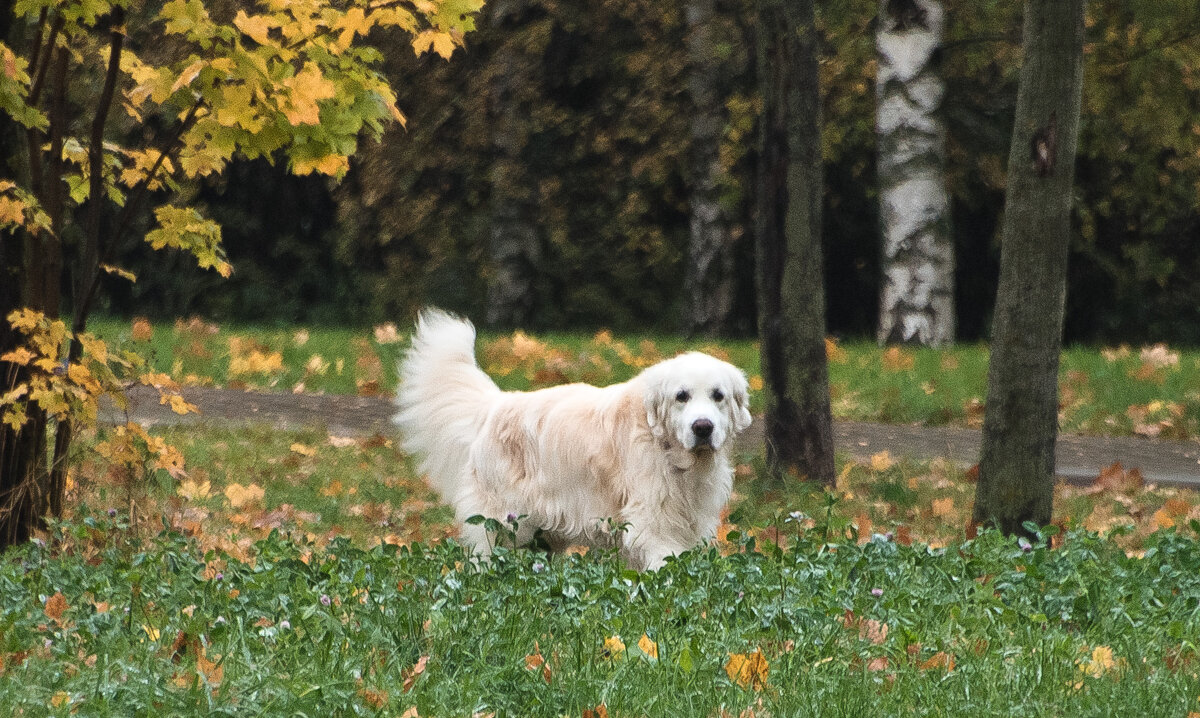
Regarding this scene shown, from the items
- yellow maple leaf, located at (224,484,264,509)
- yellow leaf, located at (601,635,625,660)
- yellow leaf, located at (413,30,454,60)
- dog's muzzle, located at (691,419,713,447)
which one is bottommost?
yellow maple leaf, located at (224,484,264,509)

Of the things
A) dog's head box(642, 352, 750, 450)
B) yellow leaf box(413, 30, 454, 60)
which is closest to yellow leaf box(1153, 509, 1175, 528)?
dog's head box(642, 352, 750, 450)

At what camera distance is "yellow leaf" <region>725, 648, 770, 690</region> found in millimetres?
3447

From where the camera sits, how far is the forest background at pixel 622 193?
16.7 meters

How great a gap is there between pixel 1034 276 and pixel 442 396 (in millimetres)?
2518

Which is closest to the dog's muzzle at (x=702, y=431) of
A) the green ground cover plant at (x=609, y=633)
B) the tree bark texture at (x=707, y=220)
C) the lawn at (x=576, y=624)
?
the lawn at (x=576, y=624)

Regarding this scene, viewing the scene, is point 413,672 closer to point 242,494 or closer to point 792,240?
point 242,494

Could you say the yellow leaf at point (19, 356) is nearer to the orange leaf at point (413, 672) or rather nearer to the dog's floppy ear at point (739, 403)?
the orange leaf at point (413, 672)

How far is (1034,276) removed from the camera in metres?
5.73

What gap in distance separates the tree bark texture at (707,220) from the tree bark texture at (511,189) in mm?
2326

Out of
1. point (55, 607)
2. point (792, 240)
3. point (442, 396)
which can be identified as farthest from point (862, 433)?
point (55, 607)

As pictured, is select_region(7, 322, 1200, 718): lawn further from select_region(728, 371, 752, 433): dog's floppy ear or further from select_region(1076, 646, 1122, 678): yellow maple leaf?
select_region(728, 371, 752, 433): dog's floppy ear

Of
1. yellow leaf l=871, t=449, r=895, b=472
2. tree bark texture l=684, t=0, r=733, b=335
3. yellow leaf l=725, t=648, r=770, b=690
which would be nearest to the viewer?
yellow leaf l=725, t=648, r=770, b=690

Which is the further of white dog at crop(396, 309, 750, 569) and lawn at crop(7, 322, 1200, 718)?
white dog at crop(396, 309, 750, 569)

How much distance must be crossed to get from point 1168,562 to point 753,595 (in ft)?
4.85
